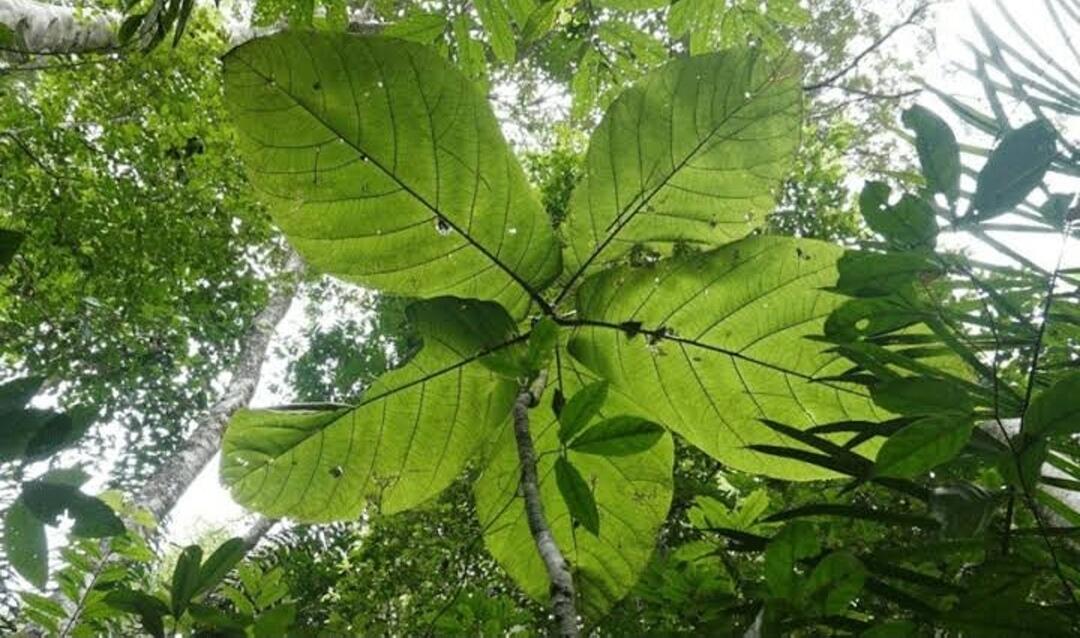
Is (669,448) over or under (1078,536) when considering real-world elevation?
over

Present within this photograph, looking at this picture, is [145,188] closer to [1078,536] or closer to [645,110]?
[645,110]

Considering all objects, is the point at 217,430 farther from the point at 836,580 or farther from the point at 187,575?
the point at 836,580

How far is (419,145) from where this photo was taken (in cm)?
67

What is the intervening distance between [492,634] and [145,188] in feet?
10.7

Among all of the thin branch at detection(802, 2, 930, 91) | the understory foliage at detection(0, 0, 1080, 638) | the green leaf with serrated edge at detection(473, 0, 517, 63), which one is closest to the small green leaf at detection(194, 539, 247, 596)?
the understory foliage at detection(0, 0, 1080, 638)

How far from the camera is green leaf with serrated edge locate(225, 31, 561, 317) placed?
0.65 m

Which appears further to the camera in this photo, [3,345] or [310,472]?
[3,345]

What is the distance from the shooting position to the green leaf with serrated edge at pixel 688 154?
0.69 meters

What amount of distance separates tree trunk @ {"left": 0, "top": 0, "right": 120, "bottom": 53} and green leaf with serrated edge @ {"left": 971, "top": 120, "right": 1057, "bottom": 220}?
3316 mm

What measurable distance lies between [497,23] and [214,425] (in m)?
4.27

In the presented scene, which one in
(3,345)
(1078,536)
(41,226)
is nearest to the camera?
(1078,536)

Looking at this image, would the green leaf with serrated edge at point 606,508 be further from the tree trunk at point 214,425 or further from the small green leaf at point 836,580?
the tree trunk at point 214,425

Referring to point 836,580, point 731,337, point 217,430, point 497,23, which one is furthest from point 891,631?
point 217,430

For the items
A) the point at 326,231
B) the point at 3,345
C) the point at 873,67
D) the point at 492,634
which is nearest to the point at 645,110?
the point at 326,231
